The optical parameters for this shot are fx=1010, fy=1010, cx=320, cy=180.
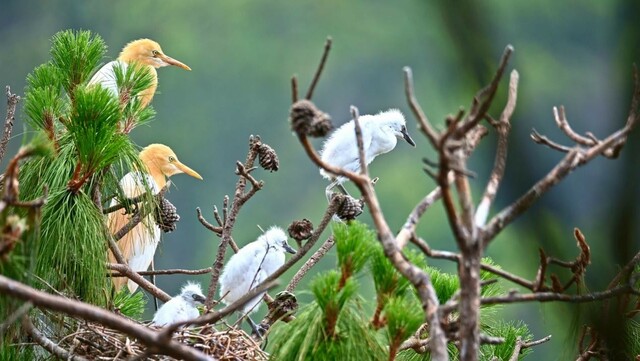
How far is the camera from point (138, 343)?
162 centimetres

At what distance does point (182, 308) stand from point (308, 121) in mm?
1161

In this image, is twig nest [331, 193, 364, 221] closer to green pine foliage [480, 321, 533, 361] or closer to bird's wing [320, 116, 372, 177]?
green pine foliage [480, 321, 533, 361]

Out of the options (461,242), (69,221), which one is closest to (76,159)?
(69,221)

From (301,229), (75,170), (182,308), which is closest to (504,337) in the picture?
(301,229)

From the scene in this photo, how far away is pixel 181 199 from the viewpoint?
823 centimetres

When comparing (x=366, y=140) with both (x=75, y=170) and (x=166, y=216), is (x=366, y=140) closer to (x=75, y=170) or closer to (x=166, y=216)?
(x=166, y=216)

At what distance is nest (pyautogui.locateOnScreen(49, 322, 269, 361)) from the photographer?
156 centimetres

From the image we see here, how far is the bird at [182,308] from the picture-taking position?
1.99 meters

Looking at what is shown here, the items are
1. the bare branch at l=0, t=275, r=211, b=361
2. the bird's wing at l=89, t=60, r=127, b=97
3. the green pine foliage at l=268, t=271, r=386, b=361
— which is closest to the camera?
the bare branch at l=0, t=275, r=211, b=361

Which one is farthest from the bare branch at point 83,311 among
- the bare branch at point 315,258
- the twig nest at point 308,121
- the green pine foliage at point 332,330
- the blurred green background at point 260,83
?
the blurred green background at point 260,83

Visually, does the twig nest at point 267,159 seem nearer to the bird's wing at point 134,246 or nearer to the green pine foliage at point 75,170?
the green pine foliage at point 75,170

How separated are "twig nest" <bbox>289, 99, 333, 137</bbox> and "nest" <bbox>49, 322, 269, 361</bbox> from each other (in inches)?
28.3

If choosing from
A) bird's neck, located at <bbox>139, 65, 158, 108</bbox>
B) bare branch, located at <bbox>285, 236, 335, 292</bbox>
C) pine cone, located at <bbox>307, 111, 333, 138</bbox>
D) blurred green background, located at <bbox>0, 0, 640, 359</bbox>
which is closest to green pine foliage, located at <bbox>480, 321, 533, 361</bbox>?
bare branch, located at <bbox>285, 236, 335, 292</bbox>

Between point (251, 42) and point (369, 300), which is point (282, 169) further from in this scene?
point (369, 300)
